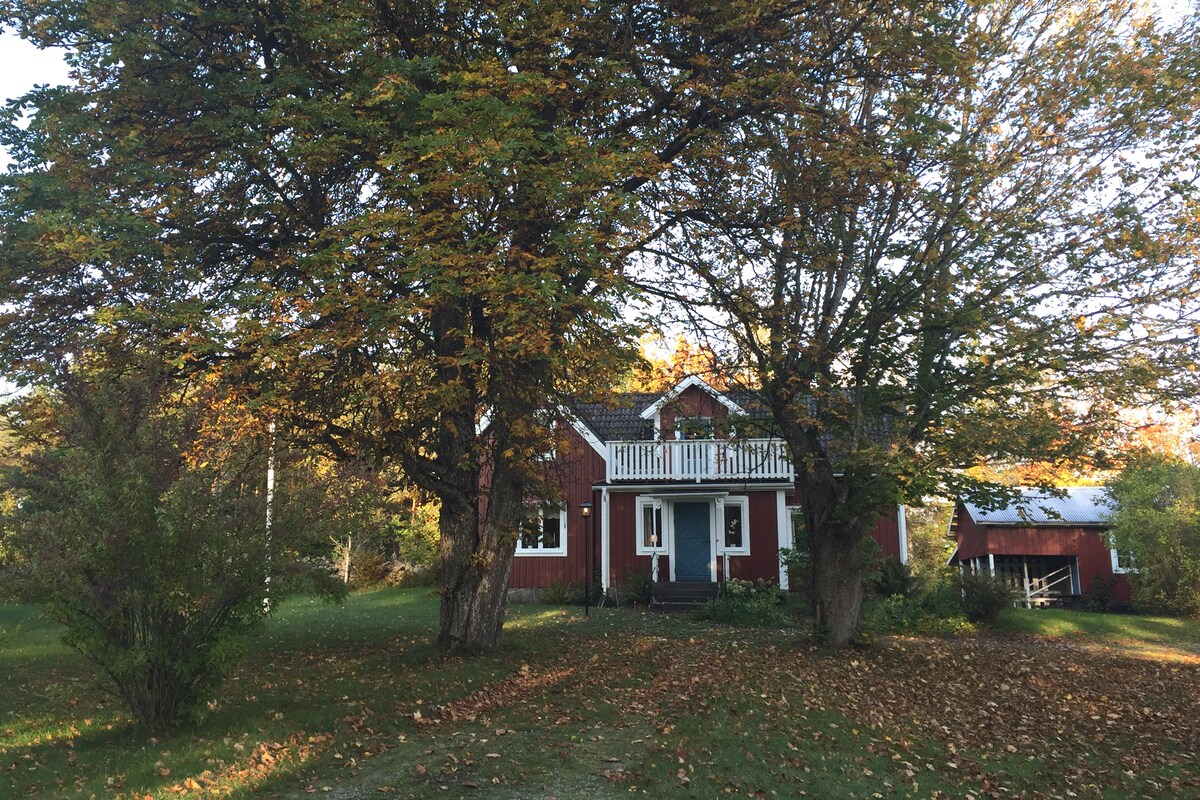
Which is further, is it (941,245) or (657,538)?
(657,538)

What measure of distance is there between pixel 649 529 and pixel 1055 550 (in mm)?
15354

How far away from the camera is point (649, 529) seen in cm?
2658

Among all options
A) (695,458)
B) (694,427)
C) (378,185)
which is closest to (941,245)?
(694,427)

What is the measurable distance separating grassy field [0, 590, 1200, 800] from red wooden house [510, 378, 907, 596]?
983 centimetres

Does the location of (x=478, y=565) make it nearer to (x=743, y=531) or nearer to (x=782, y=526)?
(x=743, y=531)

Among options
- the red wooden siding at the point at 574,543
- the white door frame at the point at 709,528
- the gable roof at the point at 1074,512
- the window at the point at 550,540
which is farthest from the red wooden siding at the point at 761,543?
the gable roof at the point at 1074,512

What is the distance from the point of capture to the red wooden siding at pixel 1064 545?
29469mm

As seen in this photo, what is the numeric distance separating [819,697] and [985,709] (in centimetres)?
251

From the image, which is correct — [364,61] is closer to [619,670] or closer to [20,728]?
[20,728]

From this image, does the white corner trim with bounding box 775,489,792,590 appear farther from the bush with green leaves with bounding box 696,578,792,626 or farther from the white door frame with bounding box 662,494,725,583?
the bush with green leaves with bounding box 696,578,792,626

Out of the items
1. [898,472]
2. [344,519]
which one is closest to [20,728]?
[344,519]

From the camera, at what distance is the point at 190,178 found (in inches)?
443

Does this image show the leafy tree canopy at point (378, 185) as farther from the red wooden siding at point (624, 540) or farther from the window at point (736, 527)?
the window at point (736, 527)

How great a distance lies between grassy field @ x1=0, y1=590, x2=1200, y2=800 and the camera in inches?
285
